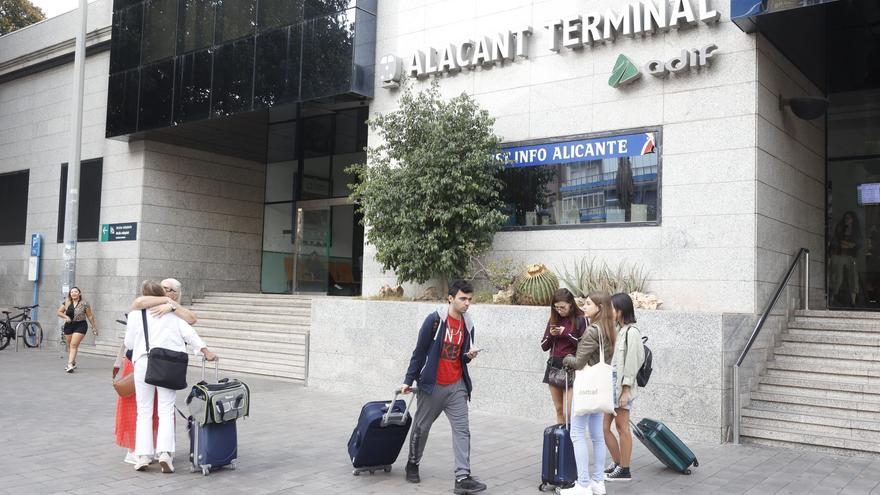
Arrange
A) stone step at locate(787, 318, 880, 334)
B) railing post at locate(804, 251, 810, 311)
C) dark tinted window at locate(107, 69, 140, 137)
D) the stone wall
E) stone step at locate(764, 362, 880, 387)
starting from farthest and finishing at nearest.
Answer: dark tinted window at locate(107, 69, 140, 137), railing post at locate(804, 251, 810, 311), stone step at locate(787, 318, 880, 334), stone step at locate(764, 362, 880, 387), the stone wall

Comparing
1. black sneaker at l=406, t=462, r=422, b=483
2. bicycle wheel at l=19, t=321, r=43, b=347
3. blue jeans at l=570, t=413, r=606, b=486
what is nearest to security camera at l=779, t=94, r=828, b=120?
blue jeans at l=570, t=413, r=606, b=486

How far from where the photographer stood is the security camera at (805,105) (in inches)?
433

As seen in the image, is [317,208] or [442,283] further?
[317,208]

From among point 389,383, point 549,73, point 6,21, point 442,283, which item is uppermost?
point 6,21

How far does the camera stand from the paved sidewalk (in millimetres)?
6539

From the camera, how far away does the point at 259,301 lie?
1816 cm

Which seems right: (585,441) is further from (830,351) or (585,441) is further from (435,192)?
(435,192)

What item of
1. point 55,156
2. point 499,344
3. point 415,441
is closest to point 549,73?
point 499,344

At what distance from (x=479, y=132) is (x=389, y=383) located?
429 cm

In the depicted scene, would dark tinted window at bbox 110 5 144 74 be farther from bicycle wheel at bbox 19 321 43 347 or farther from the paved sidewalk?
the paved sidewalk

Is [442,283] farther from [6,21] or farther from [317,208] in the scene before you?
[6,21]

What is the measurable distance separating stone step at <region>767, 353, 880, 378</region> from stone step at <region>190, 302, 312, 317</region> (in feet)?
31.6

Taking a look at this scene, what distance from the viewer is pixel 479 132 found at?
Answer: 1220 cm

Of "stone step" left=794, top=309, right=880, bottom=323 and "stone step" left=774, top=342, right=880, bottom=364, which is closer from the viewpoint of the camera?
"stone step" left=774, top=342, right=880, bottom=364
